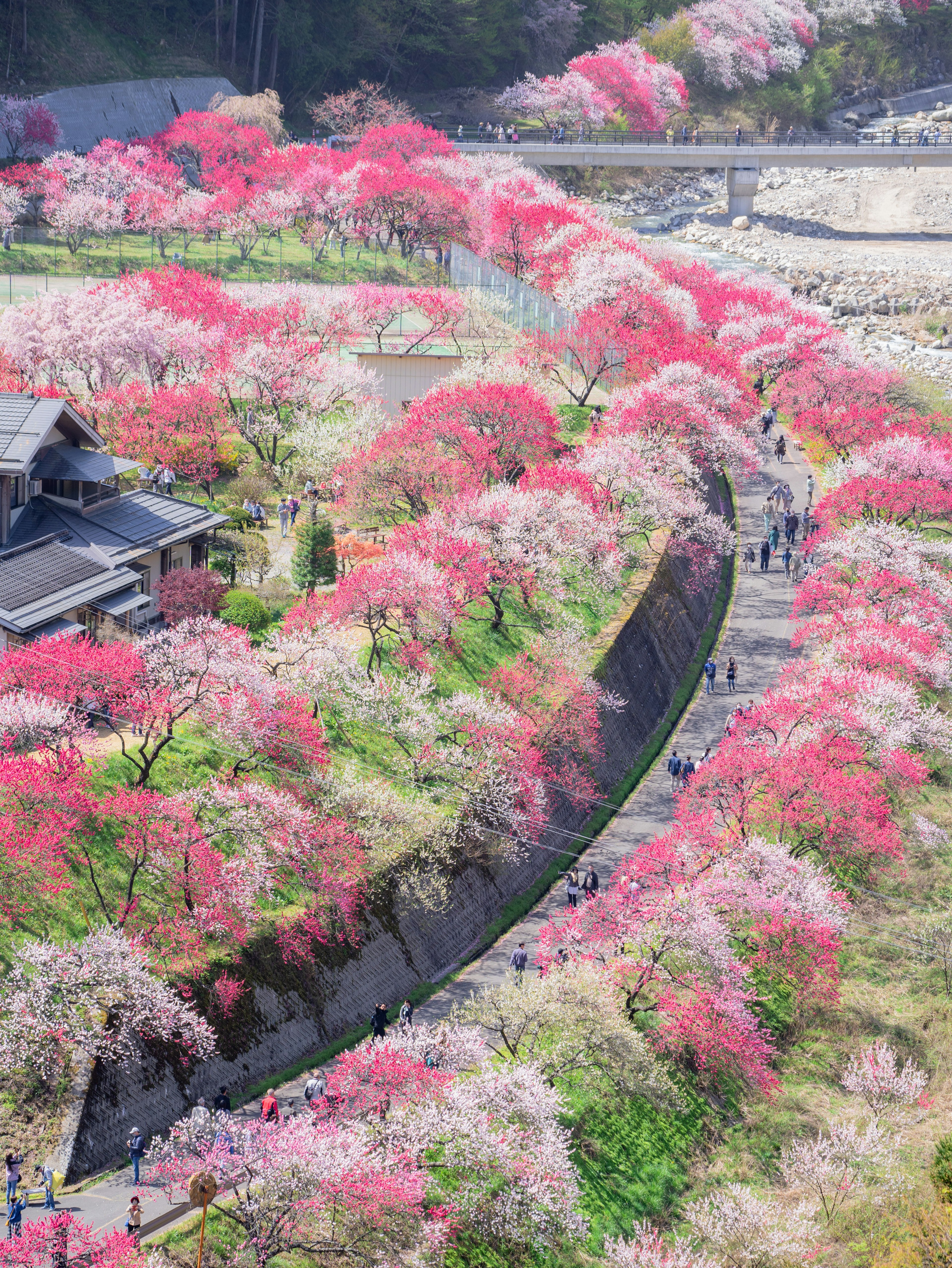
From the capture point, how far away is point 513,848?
39.8 metres

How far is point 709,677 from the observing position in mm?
51594

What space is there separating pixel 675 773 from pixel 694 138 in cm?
8656

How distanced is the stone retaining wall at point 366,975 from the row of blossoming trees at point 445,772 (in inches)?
24.2

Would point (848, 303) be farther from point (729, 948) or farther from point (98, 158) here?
point (729, 948)

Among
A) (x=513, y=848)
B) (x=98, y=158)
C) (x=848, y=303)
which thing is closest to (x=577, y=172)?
(x=848, y=303)

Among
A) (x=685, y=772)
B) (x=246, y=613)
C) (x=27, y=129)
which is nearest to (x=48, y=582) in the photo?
(x=246, y=613)

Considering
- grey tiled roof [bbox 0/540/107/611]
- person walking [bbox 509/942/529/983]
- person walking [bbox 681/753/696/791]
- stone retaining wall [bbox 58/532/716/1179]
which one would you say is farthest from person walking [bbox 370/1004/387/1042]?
person walking [bbox 681/753/696/791]

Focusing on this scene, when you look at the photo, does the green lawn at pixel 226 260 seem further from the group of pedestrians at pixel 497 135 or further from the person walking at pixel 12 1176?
the person walking at pixel 12 1176

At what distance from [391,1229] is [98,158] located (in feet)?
251

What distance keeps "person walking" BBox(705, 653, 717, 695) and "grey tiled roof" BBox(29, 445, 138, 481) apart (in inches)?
828

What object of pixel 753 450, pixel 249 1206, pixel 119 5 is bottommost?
pixel 249 1206

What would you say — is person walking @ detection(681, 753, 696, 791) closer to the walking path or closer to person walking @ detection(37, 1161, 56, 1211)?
the walking path

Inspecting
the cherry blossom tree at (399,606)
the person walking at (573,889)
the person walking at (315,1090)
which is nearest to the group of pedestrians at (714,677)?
the cherry blossom tree at (399,606)

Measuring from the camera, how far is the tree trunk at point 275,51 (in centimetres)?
11142
